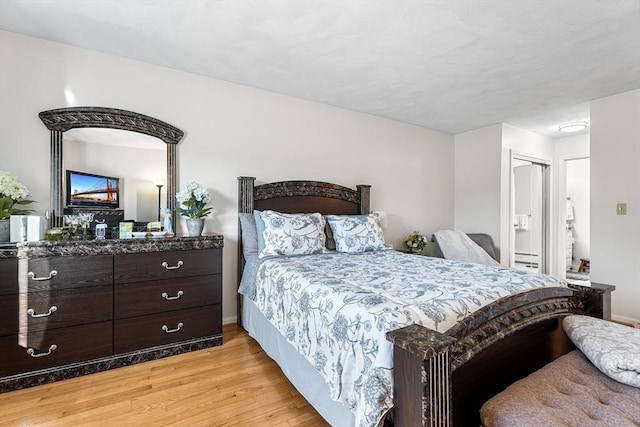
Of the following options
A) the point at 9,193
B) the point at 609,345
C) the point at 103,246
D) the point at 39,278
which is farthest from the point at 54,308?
the point at 609,345

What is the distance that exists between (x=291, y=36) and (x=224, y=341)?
2.59m

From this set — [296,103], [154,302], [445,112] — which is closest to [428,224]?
[445,112]

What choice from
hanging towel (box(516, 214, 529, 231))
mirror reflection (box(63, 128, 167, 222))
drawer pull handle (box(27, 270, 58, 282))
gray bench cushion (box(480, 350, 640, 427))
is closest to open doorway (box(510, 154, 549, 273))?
hanging towel (box(516, 214, 529, 231))

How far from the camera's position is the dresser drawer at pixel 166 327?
2.25 meters

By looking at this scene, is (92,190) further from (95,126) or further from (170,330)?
(170,330)

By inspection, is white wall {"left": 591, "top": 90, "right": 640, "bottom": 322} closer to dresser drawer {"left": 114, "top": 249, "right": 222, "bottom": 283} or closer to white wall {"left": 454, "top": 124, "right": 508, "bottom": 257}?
white wall {"left": 454, "top": 124, "right": 508, "bottom": 257}

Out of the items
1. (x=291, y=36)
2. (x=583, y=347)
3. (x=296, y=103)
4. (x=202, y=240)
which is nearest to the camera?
(x=583, y=347)

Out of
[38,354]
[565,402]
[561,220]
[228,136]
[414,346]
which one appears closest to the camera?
[414,346]

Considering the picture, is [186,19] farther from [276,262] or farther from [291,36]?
[276,262]

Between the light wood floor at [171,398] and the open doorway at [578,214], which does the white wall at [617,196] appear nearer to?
the open doorway at [578,214]

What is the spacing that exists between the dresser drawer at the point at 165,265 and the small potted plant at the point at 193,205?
0.26 m

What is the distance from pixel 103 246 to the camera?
2.18m

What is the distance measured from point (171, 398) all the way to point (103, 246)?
115 centimetres

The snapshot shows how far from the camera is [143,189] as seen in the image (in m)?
2.70
